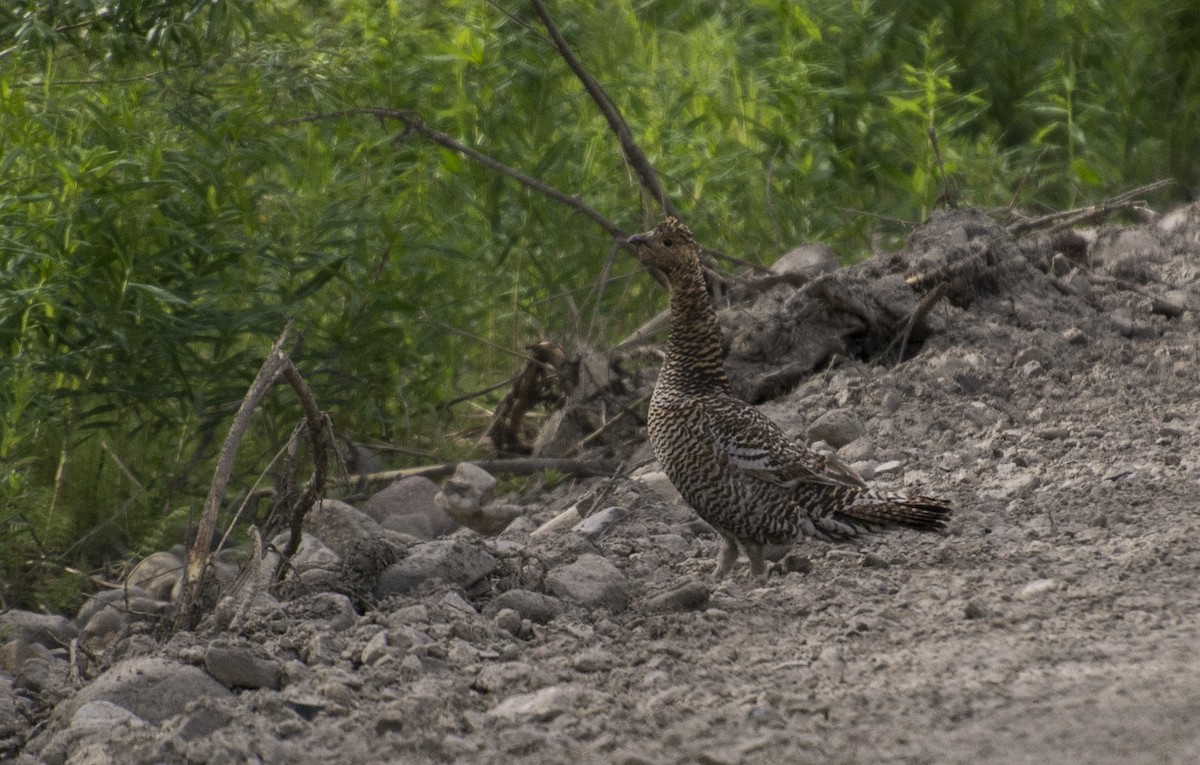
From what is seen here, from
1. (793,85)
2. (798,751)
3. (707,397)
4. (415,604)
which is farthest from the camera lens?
(793,85)

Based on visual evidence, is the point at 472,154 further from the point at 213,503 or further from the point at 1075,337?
the point at 213,503

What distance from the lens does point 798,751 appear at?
3.84 meters

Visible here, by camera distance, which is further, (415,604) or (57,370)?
(57,370)

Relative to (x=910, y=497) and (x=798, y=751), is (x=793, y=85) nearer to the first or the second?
(x=910, y=497)

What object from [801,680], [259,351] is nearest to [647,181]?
[259,351]

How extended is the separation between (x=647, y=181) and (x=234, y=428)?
4.25m

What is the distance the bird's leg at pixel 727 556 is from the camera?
605 centimetres

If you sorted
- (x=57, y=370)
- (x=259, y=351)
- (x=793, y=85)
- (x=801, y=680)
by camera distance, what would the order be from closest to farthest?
(x=801, y=680) → (x=57, y=370) → (x=259, y=351) → (x=793, y=85)

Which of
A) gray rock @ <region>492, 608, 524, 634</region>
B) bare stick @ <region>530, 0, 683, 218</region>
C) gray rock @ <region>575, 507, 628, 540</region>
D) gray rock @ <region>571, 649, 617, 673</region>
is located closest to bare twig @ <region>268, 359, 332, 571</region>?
gray rock @ <region>492, 608, 524, 634</region>

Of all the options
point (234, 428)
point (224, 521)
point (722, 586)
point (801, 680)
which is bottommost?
point (224, 521)

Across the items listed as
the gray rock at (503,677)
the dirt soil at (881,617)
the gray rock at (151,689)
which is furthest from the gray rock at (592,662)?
the gray rock at (151,689)

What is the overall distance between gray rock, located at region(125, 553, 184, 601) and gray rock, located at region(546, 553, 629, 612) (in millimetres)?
2332

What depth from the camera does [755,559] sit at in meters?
6.04

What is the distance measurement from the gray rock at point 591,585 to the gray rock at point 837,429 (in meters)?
2.12
